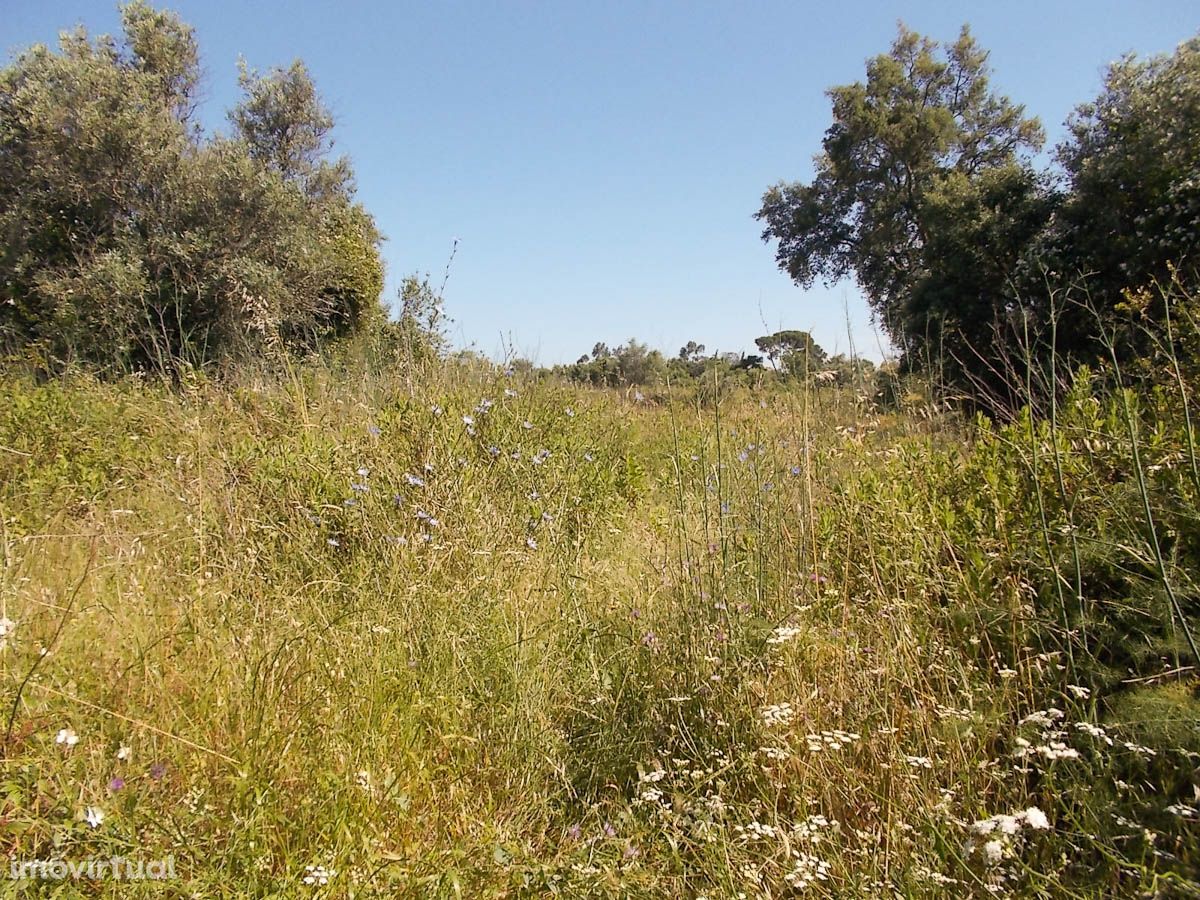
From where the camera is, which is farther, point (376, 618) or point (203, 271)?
point (203, 271)

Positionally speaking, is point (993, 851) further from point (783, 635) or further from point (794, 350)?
point (794, 350)

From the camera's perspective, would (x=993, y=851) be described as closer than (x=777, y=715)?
Yes

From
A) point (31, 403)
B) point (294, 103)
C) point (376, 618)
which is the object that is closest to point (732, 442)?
point (376, 618)

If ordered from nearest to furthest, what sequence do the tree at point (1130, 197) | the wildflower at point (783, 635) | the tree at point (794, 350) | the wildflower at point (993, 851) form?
the wildflower at point (993, 851) → the wildflower at point (783, 635) → the tree at point (794, 350) → the tree at point (1130, 197)

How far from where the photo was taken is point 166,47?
987cm

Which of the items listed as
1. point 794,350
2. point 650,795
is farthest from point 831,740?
point 794,350

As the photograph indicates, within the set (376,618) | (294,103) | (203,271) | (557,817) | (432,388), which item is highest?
Answer: (294,103)

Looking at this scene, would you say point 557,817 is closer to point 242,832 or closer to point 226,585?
point 242,832

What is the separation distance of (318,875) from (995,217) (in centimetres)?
1297

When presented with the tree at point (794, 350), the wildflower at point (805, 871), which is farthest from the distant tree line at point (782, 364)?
the wildflower at point (805, 871)

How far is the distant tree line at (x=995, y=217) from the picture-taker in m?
5.04

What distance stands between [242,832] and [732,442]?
2693 mm

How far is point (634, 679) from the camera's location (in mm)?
1906

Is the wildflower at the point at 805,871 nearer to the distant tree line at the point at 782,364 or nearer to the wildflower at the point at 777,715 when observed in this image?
the wildflower at the point at 777,715
